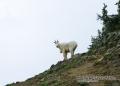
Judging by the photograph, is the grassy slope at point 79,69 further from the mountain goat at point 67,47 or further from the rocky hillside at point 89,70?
the mountain goat at point 67,47

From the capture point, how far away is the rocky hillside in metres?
24.7

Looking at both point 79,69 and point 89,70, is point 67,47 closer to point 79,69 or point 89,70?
point 79,69

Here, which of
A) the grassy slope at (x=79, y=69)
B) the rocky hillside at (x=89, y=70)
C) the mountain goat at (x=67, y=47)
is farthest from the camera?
the mountain goat at (x=67, y=47)

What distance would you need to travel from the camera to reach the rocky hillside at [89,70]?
24688 millimetres

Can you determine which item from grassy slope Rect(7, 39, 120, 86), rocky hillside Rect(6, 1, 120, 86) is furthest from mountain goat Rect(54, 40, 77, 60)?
grassy slope Rect(7, 39, 120, 86)

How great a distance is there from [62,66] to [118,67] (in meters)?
4.77

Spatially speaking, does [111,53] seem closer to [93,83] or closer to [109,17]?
[93,83]

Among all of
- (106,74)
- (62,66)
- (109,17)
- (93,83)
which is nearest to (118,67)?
(106,74)

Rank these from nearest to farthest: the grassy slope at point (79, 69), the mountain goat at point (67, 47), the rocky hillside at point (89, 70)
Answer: the rocky hillside at point (89, 70), the grassy slope at point (79, 69), the mountain goat at point (67, 47)

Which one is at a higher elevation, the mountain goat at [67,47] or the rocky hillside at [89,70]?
the mountain goat at [67,47]

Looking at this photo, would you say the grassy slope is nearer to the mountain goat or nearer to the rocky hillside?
the rocky hillside

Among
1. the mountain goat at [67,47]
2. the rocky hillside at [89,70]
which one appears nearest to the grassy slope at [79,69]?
the rocky hillside at [89,70]

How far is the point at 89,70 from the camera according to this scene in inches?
1065

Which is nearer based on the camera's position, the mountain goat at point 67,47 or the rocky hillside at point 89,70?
the rocky hillside at point 89,70
